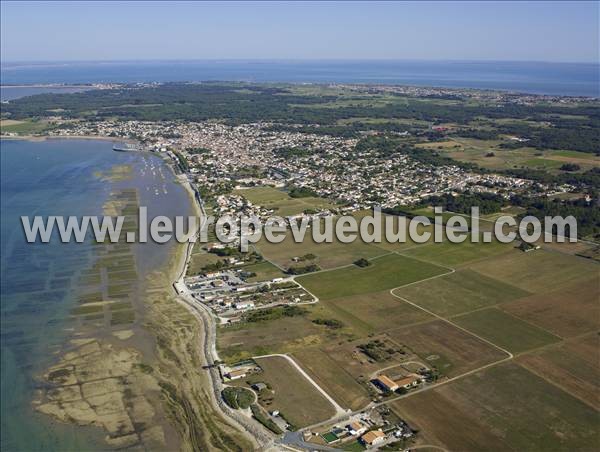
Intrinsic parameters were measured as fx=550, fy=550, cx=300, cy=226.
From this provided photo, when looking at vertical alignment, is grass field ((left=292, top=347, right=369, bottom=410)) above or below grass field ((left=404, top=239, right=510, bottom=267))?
below

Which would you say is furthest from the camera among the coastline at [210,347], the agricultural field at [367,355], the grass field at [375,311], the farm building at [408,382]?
the grass field at [375,311]

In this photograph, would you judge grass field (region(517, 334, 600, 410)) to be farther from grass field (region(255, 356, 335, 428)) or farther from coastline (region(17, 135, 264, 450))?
coastline (region(17, 135, 264, 450))

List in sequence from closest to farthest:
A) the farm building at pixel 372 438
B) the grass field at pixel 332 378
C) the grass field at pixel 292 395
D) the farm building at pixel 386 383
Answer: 1. the farm building at pixel 372 438
2. the grass field at pixel 292 395
3. the grass field at pixel 332 378
4. the farm building at pixel 386 383

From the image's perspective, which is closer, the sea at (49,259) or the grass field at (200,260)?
the sea at (49,259)

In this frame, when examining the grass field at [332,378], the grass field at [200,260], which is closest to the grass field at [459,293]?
the grass field at [332,378]

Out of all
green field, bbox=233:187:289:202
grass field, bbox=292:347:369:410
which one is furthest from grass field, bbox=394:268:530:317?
green field, bbox=233:187:289:202

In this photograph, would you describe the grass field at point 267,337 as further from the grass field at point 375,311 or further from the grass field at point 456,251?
the grass field at point 456,251

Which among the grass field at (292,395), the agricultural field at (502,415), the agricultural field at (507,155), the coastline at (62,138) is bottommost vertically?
the agricultural field at (502,415)

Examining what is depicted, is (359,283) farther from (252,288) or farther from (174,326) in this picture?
(174,326)
